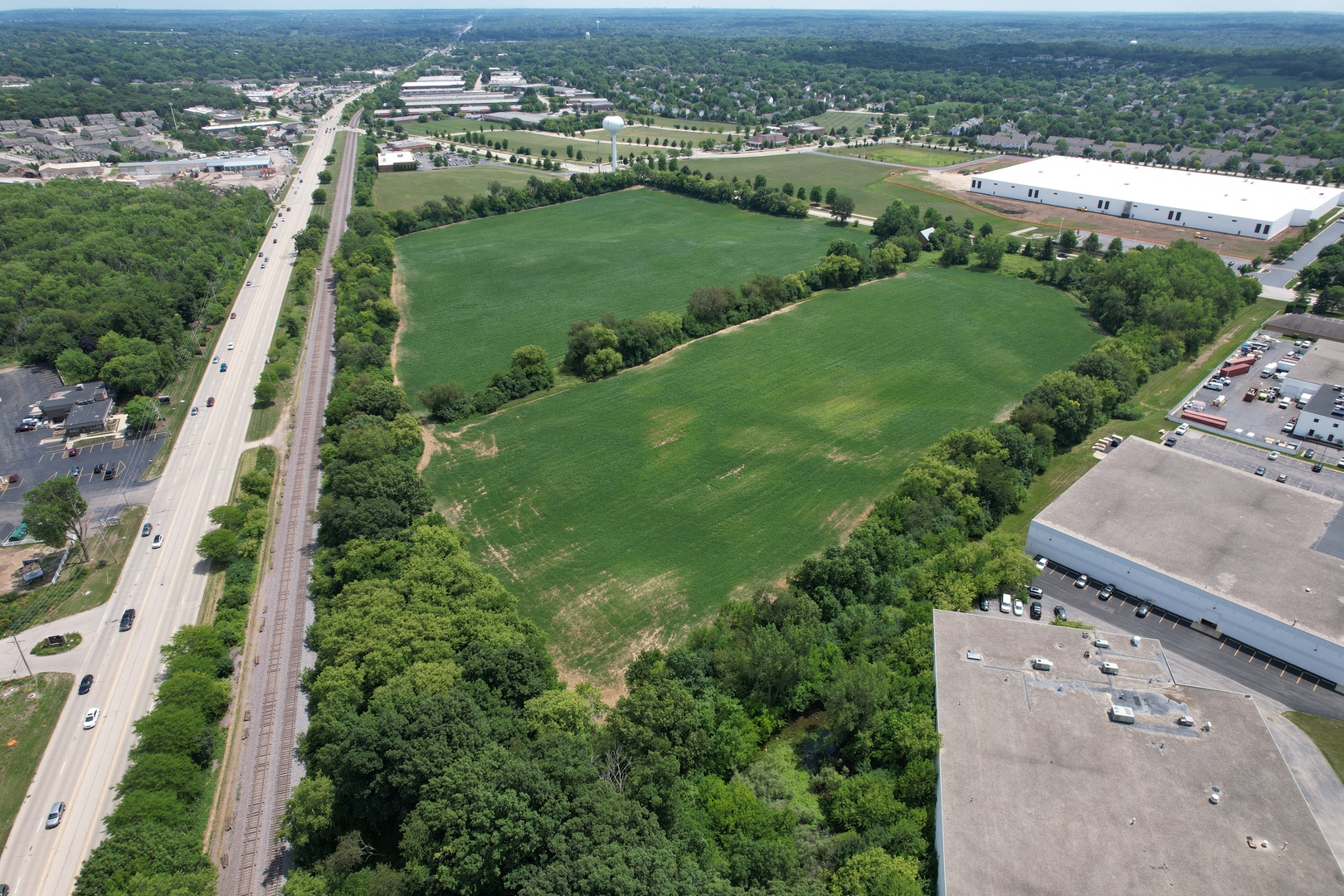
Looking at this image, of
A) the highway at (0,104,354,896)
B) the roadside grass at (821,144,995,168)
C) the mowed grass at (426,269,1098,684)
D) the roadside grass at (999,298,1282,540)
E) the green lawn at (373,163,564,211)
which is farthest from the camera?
the roadside grass at (821,144,995,168)

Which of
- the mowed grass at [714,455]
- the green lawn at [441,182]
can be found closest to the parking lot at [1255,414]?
the mowed grass at [714,455]

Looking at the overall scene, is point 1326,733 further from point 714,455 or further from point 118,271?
point 118,271

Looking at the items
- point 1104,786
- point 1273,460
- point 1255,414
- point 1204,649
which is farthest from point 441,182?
point 1104,786

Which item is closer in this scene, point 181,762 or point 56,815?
point 56,815

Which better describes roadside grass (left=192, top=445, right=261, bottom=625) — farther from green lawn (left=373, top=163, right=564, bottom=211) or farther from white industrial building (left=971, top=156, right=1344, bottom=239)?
white industrial building (left=971, top=156, right=1344, bottom=239)

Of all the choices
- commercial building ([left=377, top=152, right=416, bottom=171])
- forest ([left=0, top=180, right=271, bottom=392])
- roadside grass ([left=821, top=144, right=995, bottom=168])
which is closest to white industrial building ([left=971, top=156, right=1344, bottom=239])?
roadside grass ([left=821, top=144, right=995, bottom=168])
